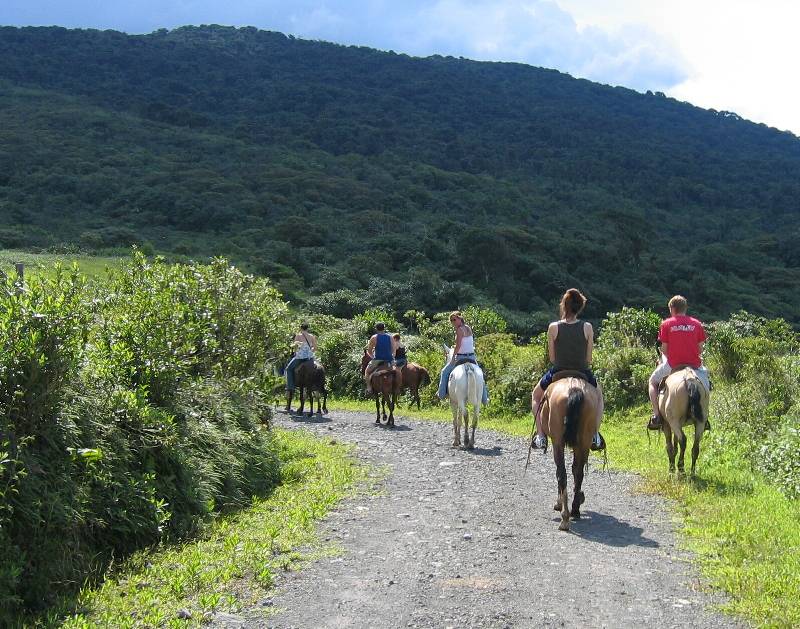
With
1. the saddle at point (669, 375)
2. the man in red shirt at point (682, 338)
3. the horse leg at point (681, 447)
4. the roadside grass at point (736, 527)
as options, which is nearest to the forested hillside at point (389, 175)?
the roadside grass at point (736, 527)

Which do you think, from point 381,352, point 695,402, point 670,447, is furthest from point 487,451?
point 381,352

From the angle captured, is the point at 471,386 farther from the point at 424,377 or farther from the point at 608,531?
the point at 424,377

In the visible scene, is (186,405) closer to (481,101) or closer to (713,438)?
(713,438)

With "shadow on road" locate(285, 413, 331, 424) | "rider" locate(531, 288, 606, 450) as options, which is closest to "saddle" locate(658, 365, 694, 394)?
"rider" locate(531, 288, 606, 450)

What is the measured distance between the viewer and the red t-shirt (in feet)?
37.0

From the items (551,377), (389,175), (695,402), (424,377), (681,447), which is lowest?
(681,447)

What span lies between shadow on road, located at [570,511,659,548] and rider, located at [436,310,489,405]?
5.92 metres

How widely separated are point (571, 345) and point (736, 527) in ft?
8.15

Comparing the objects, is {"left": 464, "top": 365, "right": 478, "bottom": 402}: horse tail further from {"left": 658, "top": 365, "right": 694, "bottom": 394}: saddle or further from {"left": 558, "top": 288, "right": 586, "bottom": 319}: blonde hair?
{"left": 558, "top": 288, "right": 586, "bottom": 319}: blonde hair

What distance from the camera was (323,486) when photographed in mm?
10906

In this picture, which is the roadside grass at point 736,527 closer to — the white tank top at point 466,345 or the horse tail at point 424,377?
the white tank top at point 466,345

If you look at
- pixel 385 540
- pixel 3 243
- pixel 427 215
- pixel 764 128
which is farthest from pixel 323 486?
pixel 764 128

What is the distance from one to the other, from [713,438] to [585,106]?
15286cm

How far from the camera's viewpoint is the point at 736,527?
26.5ft
